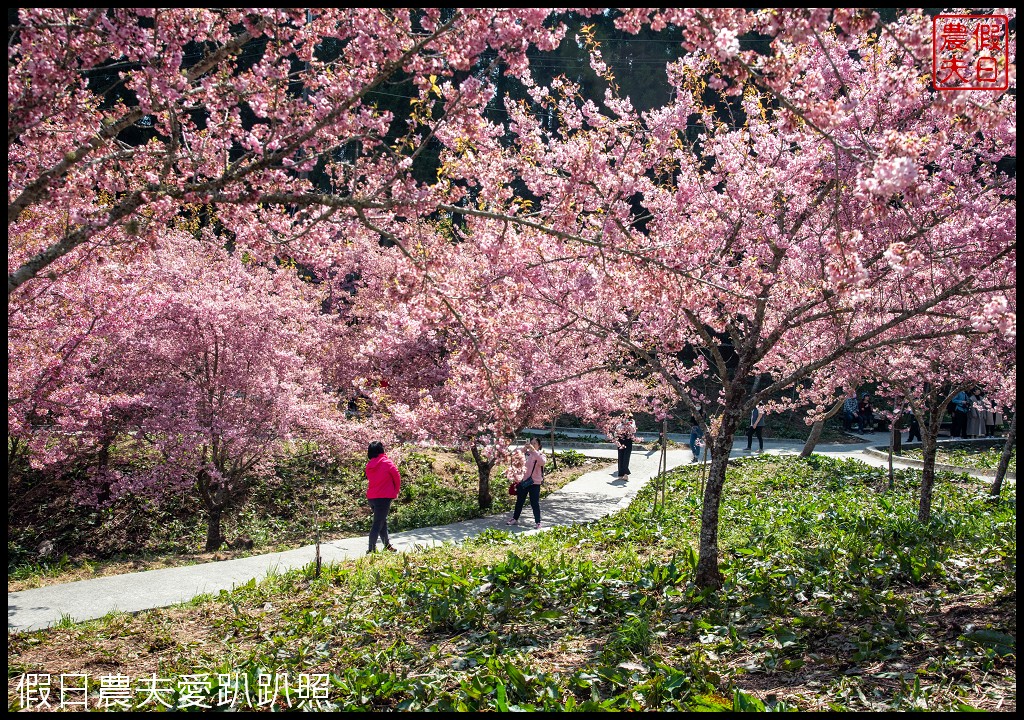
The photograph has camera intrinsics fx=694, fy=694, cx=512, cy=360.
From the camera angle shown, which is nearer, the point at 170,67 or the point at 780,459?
the point at 170,67

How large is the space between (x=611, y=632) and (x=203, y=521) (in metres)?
9.73

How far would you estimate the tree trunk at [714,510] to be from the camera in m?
6.29

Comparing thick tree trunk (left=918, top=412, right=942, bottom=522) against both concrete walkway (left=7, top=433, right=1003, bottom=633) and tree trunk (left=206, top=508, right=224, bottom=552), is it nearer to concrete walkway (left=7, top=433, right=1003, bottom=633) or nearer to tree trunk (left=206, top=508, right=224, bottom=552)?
concrete walkway (left=7, top=433, right=1003, bottom=633)

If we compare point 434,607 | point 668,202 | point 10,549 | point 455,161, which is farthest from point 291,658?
point 10,549

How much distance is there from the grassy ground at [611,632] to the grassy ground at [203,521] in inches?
134

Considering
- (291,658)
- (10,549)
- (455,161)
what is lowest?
(10,549)

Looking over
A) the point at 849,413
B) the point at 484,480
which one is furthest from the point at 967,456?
the point at 484,480

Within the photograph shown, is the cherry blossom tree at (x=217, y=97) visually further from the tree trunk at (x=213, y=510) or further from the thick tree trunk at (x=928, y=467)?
the thick tree trunk at (x=928, y=467)

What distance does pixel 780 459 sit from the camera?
18188 mm

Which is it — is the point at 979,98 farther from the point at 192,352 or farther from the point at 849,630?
the point at 192,352

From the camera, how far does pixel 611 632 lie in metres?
5.27

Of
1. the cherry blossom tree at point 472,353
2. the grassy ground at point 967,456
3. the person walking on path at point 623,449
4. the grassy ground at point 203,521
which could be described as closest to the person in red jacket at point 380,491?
the grassy ground at point 203,521

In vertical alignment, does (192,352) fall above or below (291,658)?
above

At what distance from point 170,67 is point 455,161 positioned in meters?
2.04
